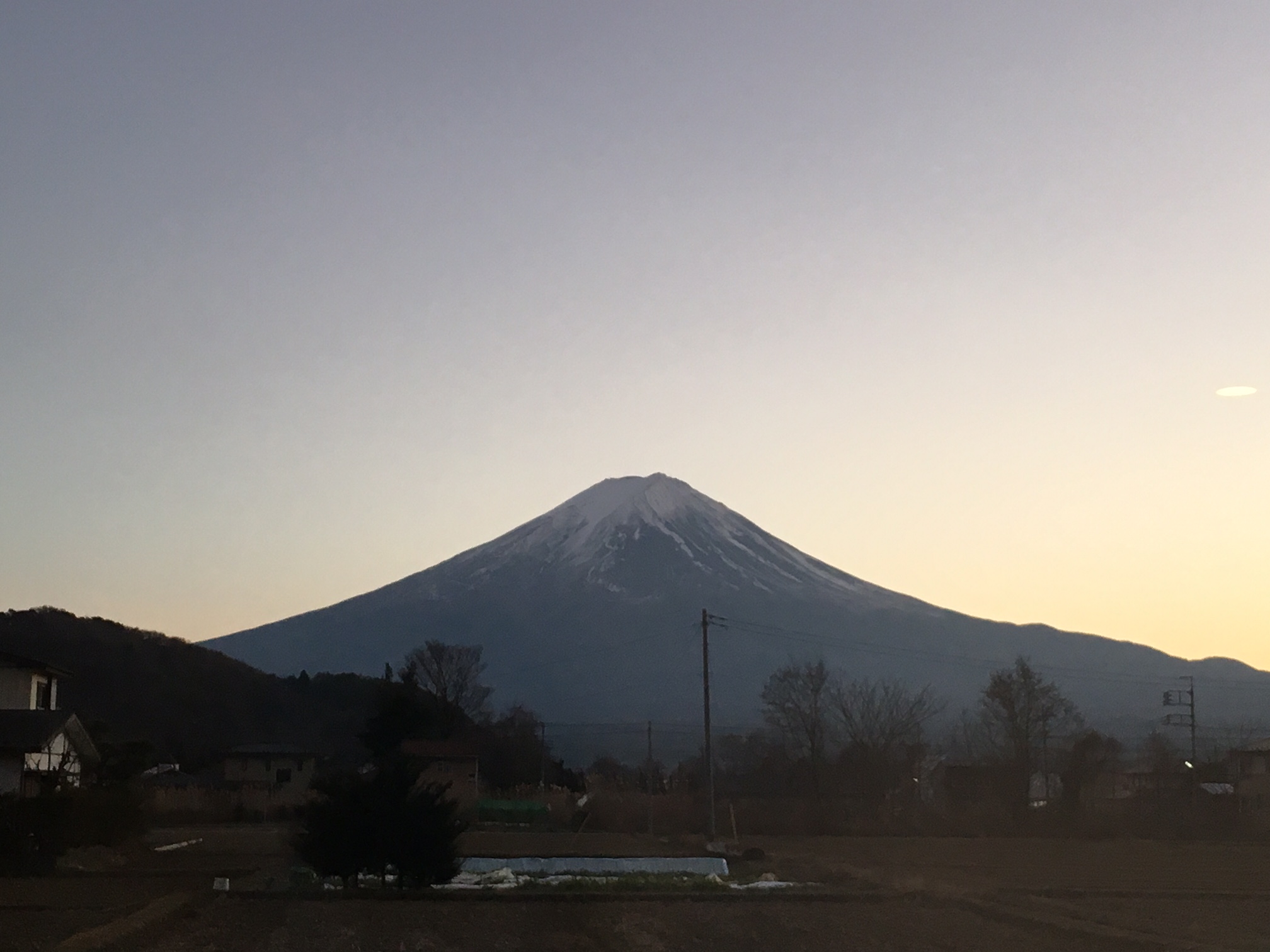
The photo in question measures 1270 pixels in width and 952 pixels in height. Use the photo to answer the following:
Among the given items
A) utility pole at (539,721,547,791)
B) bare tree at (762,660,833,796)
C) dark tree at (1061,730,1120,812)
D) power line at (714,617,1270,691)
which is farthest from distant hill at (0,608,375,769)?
power line at (714,617,1270,691)

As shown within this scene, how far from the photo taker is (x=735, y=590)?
163 m

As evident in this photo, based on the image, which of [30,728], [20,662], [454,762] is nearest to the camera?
[30,728]

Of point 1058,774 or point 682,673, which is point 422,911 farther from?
point 682,673

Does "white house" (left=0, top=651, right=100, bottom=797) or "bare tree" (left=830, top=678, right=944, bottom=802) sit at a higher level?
"white house" (left=0, top=651, right=100, bottom=797)

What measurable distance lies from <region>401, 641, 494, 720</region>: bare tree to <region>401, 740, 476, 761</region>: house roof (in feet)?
85.9

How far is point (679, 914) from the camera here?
62.5ft

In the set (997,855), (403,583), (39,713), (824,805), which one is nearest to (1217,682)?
(403,583)

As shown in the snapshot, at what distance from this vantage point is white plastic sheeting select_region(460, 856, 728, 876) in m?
27.5

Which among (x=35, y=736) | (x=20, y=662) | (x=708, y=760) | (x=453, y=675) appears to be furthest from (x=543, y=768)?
(x=35, y=736)

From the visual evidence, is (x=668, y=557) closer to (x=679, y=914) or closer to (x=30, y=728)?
(x=30, y=728)

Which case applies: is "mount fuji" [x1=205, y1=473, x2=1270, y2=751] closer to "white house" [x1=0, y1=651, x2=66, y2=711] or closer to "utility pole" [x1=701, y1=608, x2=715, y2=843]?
"utility pole" [x1=701, y1=608, x2=715, y2=843]

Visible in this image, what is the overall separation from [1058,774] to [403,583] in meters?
142

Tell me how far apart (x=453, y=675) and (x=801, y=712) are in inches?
1241

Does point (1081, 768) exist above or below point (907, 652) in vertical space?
below
